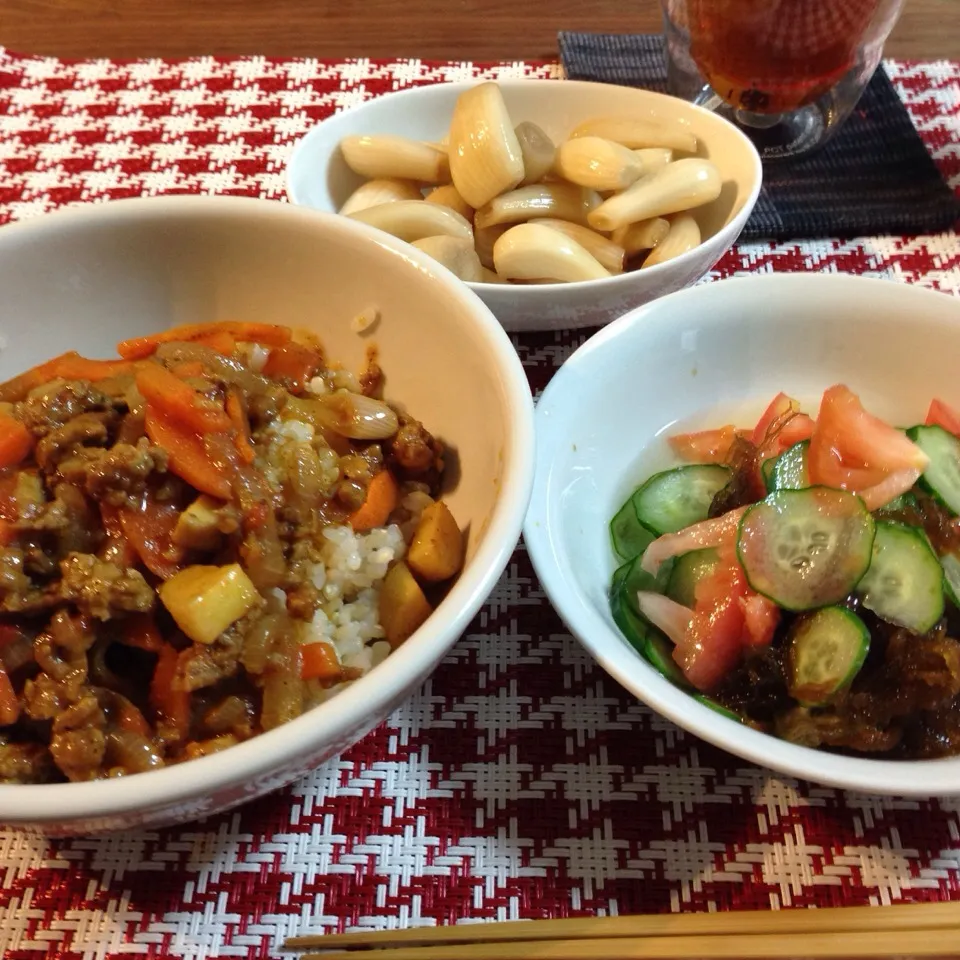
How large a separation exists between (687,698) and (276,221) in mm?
927

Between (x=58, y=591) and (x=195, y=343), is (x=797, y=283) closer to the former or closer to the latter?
(x=195, y=343)

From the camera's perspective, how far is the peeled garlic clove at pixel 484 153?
1.65 metres

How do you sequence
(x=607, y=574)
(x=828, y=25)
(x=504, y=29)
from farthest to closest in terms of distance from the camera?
(x=504, y=29), (x=828, y=25), (x=607, y=574)

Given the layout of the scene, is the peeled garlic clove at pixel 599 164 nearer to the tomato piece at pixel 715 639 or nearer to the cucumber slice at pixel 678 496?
the cucumber slice at pixel 678 496

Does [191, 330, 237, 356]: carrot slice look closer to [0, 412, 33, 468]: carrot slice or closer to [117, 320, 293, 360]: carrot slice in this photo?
[117, 320, 293, 360]: carrot slice

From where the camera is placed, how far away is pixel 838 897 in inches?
38.5

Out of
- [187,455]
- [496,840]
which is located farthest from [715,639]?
[187,455]

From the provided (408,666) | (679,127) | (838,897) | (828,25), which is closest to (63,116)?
(679,127)

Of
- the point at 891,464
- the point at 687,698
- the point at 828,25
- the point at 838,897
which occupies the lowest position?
the point at 838,897

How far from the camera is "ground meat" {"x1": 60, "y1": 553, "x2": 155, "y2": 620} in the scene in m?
0.91

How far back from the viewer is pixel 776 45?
1.81 m

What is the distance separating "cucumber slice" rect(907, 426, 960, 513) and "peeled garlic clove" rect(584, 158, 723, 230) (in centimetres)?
69

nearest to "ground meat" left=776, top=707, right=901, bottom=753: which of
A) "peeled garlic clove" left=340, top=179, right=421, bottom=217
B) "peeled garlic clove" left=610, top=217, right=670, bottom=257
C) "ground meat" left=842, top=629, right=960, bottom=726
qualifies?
"ground meat" left=842, top=629, right=960, bottom=726

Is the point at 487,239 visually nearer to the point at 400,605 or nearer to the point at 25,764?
the point at 400,605
